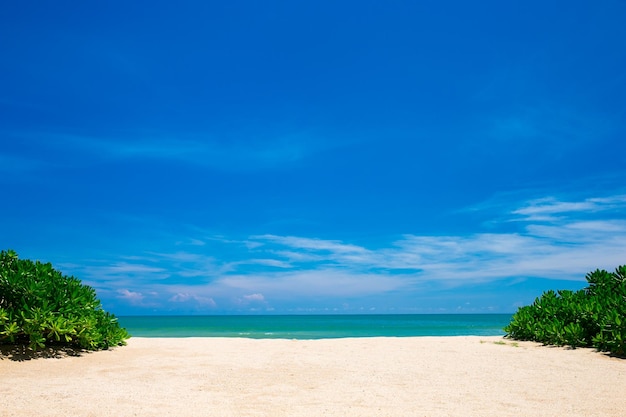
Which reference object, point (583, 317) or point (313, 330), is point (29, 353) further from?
point (313, 330)

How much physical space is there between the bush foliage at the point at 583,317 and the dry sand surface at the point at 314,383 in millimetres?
707

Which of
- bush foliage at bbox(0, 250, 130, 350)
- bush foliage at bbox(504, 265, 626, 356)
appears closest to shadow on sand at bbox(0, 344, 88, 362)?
bush foliage at bbox(0, 250, 130, 350)

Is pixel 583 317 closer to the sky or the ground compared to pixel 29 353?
closer to the sky

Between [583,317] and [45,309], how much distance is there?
1319cm

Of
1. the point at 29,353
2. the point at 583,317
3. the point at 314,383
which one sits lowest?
the point at 314,383

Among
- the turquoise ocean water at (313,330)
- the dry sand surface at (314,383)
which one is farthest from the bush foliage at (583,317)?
the turquoise ocean water at (313,330)

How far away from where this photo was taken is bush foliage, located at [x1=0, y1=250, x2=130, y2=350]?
9.75 metres

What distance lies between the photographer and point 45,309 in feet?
32.8

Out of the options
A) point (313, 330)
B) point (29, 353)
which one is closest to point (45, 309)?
point (29, 353)

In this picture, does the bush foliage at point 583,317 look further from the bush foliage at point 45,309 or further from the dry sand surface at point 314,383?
the bush foliage at point 45,309

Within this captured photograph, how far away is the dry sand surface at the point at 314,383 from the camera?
6445 mm

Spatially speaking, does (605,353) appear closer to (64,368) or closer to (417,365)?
(417,365)

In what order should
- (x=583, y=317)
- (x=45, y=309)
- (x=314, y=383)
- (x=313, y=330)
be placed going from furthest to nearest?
(x=313, y=330)
(x=583, y=317)
(x=45, y=309)
(x=314, y=383)

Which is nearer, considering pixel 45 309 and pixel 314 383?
pixel 314 383
